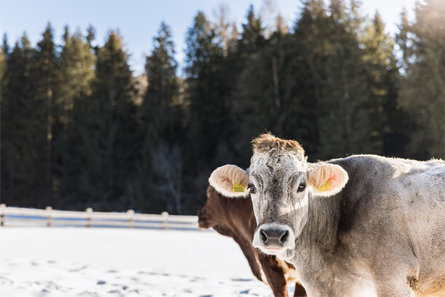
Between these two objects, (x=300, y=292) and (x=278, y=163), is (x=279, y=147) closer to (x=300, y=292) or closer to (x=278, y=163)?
(x=278, y=163)

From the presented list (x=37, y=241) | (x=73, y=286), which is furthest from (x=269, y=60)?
(x=73, y=286)

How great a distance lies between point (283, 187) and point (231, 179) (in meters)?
0.63

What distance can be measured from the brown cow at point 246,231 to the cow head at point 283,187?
5.30ft

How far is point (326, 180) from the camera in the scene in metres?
3.57

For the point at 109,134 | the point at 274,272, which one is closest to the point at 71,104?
the point at 109,134

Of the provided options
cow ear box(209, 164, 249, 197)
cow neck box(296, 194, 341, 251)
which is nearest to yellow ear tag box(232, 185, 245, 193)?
cow ear box(209, 164, 249, 197)

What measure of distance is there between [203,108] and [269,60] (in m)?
6.50

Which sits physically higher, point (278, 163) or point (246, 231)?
point (278, 163)

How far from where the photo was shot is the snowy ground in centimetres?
708

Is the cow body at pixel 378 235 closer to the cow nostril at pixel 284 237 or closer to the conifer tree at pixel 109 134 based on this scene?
the cow nostril at pixel 284 237

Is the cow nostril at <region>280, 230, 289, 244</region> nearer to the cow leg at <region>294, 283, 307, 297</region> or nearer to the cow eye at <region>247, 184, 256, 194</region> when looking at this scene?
the cow eye at <region>247, 184, 256, 194</region>

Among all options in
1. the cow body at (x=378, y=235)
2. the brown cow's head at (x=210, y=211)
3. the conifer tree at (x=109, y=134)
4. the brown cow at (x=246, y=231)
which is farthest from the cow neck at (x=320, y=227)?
the conifer tree at (x=109, y=134)

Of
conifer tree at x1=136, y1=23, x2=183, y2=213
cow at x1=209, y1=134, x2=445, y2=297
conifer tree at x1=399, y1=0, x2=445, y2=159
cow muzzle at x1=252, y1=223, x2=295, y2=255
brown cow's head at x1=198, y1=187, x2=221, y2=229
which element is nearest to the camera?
cow muzzle at x1=252, y1=223, x2=295, y2=255

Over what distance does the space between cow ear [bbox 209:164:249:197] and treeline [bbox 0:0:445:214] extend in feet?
71.6
